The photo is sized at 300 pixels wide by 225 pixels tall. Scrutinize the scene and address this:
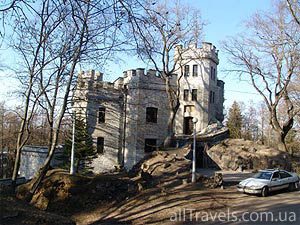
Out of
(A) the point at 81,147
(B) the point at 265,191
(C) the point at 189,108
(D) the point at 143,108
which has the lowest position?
(B) the point at 265,191

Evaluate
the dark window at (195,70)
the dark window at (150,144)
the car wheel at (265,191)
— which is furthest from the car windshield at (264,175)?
the dark window at (195,70)

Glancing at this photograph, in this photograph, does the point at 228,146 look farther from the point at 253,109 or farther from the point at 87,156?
the point at 253,109

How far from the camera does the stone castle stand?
2784 centimetres

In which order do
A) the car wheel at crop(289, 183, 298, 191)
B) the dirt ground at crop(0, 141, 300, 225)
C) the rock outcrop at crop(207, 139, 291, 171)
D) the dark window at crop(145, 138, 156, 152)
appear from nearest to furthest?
the dirt ground at crop(0, 141, 300, 225) → the car wheel at crop(289, 183, 298, 191) → the rock outcrop at crop(207, 139, 291, 171) → the dark window at crop(145, 138, 156, 152)

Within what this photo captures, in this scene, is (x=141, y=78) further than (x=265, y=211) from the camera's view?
Yes

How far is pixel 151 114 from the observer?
28844 mm

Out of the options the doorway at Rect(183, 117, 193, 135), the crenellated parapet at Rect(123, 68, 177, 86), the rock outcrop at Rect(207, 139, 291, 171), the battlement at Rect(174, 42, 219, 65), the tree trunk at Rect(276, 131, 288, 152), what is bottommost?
the rock outcrop at Rect(207, 139, 291, 171)

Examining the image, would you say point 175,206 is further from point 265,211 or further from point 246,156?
point 246,156

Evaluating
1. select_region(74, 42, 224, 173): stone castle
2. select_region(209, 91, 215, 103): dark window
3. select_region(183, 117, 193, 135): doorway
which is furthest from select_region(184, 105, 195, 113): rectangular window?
select_region(209, 91, 215, 103): dark window

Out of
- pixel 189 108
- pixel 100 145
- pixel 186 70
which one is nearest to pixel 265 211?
pixel 189 108

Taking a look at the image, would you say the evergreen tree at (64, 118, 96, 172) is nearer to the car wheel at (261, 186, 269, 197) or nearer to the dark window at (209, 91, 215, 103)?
the dark window at (209, 91, 215, 103)

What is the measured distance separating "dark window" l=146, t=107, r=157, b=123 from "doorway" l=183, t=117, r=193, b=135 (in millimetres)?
3271

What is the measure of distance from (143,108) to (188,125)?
208 inches

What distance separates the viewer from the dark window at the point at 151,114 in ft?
94.0
